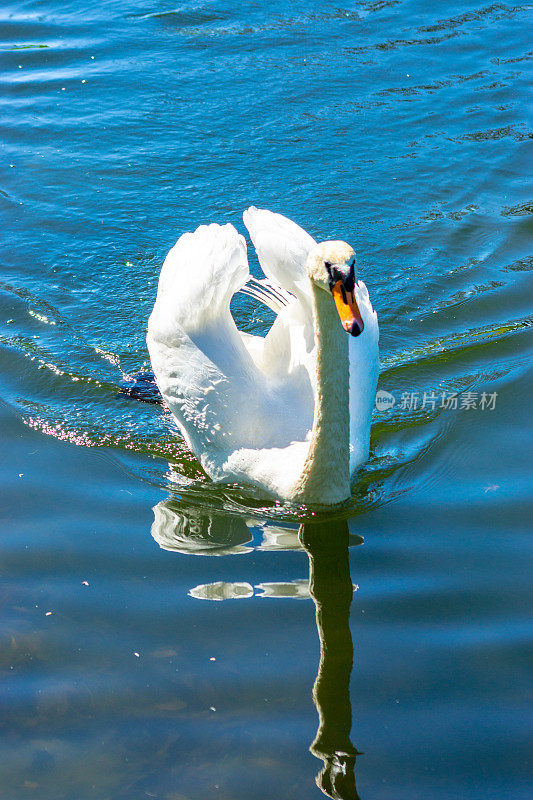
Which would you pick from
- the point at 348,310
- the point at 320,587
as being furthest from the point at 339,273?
the point at 320,587

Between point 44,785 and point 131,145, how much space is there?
318 inches

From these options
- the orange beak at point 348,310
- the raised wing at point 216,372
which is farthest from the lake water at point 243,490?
the orange beak at point 348,310

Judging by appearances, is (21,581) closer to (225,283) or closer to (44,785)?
(44,785)

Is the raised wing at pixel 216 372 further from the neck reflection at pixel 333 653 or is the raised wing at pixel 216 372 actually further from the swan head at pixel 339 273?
the swan head at pixel 339 273

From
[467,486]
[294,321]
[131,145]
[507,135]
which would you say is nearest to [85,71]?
[131,145]

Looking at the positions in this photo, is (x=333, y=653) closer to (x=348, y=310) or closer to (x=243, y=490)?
(x=243, y=490)

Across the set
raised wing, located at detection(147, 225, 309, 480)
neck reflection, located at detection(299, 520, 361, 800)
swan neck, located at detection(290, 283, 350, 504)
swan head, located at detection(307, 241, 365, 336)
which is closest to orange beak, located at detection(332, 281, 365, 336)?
swan head, located at detection(307, 241, 365, 336)

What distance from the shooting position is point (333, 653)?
16.2ft

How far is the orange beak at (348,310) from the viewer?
466cm

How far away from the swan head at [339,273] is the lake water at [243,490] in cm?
157

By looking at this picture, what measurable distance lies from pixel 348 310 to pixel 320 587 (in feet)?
5.24

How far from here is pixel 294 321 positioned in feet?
21.5

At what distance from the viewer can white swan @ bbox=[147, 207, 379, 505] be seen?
5844 mm

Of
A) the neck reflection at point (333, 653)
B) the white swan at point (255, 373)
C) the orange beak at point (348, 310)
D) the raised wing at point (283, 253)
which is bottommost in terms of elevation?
the neck reflection at point (333, 653)
